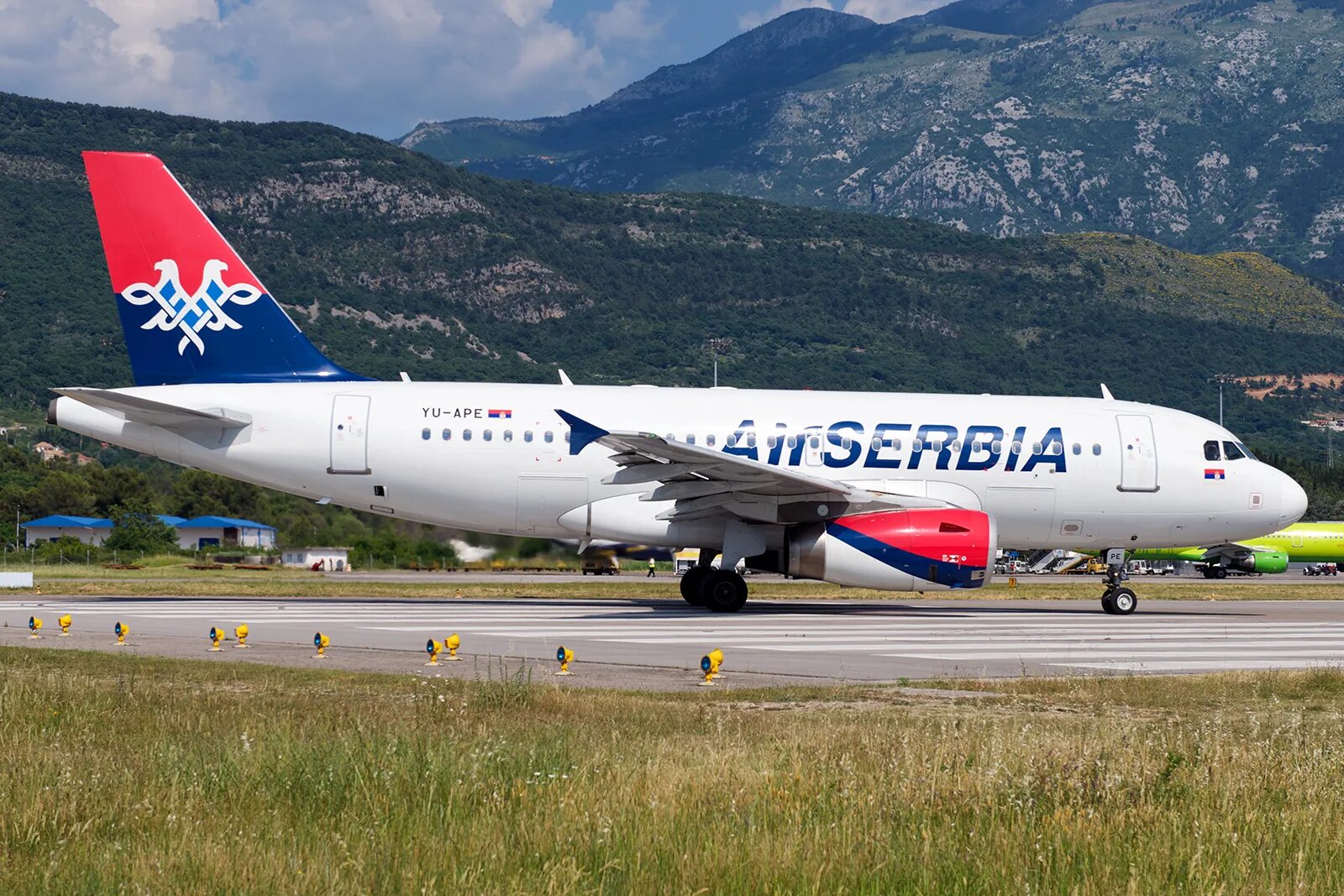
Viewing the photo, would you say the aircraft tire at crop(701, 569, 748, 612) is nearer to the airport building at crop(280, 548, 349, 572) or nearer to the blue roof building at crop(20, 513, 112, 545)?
the airport building at crop(280, 548, 349, 572)

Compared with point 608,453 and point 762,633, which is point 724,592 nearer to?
point 608,453

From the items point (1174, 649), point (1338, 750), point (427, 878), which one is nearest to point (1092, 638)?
point (1174, 649)

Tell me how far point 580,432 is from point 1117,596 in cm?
1065

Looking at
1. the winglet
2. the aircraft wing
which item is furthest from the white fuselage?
the aircraft wing

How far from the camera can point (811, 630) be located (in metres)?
21.7

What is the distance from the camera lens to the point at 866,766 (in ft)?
27.6

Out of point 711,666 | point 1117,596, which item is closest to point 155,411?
point 711,666

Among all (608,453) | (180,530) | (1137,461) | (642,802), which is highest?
(1137,461)

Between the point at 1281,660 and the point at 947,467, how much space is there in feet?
30.1

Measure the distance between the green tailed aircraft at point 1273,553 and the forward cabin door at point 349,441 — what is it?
56670mm

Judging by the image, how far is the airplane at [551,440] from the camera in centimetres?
2589

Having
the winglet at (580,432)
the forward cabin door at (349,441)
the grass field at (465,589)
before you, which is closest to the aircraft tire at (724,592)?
the winglet at (580,432)

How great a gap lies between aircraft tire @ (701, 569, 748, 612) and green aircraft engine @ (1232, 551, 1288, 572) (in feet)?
180

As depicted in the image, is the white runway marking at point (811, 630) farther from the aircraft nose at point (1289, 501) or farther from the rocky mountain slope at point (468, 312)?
the rocky mountain slope at point (468, 312)
